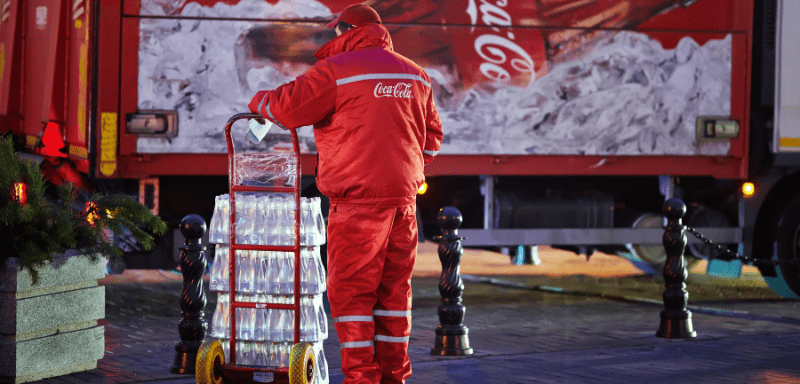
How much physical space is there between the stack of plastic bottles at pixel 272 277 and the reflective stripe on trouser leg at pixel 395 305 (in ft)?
1.06

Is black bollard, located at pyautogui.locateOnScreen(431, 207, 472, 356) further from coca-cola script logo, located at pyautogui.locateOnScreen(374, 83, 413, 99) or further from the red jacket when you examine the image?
coca-cola script logo, located at pyautogui.locateOnScreen(374, 83, 413, 99)

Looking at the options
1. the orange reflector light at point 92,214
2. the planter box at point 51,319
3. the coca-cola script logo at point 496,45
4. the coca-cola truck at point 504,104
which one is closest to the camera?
the planter box at point 51,319

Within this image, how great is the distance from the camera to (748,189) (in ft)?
32.1

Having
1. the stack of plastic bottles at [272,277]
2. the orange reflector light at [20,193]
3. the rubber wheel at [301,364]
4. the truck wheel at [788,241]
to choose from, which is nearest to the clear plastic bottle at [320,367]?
the stack of plastic bottles at [272,277]

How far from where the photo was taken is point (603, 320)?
8.44 metres

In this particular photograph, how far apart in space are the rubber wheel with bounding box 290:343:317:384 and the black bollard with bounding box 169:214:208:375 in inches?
49.3

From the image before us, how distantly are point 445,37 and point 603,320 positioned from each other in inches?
105

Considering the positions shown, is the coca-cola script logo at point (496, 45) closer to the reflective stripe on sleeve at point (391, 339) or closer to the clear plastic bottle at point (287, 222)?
the clear plastic bottle at point (287, 222)

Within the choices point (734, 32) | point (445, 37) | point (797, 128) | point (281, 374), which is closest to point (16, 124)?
point (445, 37)

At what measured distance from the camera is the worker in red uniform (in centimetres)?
494

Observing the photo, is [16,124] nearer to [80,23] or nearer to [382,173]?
[80,23]

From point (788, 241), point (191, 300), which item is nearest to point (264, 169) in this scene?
Result: point (191, 300)

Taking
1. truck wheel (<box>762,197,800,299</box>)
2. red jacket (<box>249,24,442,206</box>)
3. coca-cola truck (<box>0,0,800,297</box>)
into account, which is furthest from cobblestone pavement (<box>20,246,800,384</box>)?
red jacket (<box>249,24,442,206</box>)

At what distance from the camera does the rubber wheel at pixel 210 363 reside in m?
5.05
